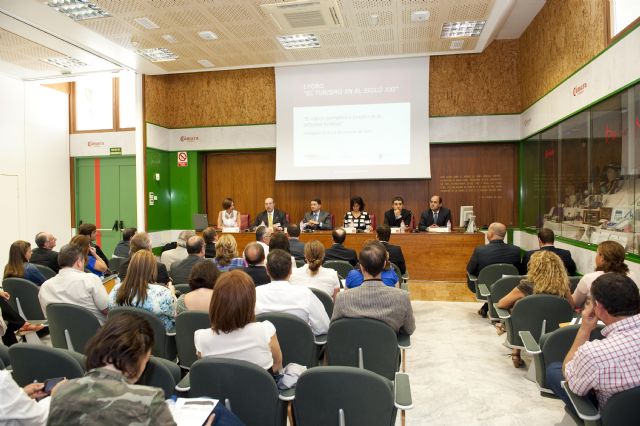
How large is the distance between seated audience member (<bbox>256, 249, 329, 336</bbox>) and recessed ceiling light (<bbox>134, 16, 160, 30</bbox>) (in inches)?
199

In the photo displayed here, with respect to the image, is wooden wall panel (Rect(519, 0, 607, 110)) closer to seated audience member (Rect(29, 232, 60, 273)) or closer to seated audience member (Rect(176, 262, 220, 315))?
seated audience member (Rect(176, 262, 220, 315))

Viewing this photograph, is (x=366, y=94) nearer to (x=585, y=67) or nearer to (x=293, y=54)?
(x=293, y=54)

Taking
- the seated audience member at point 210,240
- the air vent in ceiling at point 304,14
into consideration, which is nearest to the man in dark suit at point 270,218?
the seated audience member at point 210,240

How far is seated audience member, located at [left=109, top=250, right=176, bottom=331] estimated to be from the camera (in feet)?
9.97

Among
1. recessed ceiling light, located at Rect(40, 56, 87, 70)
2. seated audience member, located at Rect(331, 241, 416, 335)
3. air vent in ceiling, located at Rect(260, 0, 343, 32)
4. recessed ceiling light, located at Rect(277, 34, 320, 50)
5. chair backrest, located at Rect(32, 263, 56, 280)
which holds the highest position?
recessed ceiling light, located at Rect(277, 34, 320, 50)

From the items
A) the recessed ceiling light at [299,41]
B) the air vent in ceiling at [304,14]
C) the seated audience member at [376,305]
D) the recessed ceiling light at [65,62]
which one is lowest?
the seated audience member at [376,305]

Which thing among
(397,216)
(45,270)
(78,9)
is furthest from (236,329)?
(397,216)

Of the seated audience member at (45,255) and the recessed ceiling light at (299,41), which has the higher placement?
the recessed ceiling light at (299,41)

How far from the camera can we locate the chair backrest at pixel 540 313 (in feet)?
10.5

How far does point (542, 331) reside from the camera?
10.7ft

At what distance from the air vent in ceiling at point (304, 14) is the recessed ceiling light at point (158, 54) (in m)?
2.32

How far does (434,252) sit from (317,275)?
401 cm

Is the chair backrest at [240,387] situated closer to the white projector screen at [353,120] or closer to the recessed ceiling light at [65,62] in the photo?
the white projector screen at [353,120]

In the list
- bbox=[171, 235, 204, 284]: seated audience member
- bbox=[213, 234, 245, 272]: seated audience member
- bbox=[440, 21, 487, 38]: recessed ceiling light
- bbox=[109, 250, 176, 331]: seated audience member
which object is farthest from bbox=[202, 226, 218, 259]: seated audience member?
bbox=[440, 21, 487, 38]: recessed ceiling light
